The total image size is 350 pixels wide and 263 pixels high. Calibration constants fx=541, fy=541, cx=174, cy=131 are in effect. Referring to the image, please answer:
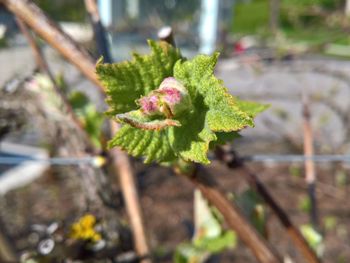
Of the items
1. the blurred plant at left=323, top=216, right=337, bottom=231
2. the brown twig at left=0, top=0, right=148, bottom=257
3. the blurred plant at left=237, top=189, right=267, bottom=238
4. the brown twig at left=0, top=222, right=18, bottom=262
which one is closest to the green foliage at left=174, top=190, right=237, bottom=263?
the blurred plant at left=237, top=189, right=267, bottom=238

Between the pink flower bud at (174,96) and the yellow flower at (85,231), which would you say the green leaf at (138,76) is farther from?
the yellow flower at (85,231)

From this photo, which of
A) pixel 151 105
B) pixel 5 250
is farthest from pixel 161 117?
pixel 5 250

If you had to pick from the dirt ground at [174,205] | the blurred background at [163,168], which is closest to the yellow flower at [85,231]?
the blurred background at [163,168]

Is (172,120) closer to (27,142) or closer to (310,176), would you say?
(310,176)

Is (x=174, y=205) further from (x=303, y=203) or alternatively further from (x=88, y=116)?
(x=88, y=116)

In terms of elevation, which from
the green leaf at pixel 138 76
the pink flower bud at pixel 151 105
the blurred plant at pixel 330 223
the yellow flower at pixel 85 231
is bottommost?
the blurred plant at pixel 330 223

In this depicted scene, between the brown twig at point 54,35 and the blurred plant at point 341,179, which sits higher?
the brown twig at point 54,35
